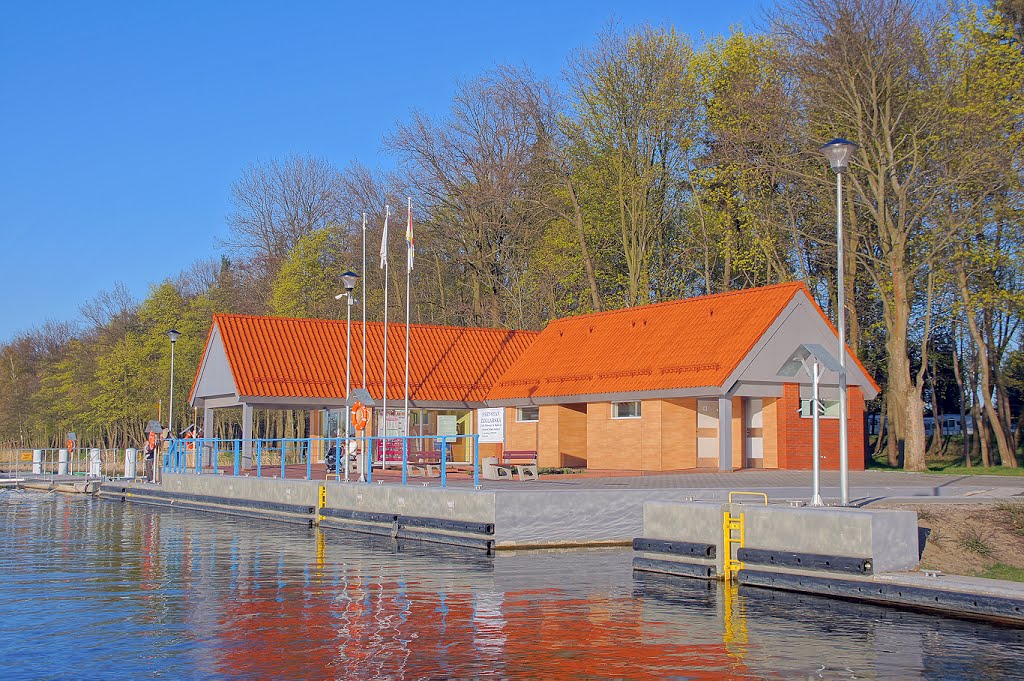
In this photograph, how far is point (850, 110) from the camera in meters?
39.7

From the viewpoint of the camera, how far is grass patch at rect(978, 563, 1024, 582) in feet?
52.5

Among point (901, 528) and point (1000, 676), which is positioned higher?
point (901, 528)

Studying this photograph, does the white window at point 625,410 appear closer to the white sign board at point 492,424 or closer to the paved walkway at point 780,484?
the paved walkway at point 780,484

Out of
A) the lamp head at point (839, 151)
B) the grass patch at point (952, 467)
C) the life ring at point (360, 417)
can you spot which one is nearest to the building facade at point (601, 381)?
the life ring at point (360, 417)

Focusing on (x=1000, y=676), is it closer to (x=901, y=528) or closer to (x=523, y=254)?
(x=901, y=528)

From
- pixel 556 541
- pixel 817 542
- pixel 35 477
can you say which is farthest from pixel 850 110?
pixel 35 477

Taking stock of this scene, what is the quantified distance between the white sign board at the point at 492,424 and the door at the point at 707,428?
6.34 meters

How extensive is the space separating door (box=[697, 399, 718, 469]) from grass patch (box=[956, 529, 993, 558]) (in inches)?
659

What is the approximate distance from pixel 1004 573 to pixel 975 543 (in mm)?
1732

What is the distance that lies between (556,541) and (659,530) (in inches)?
139

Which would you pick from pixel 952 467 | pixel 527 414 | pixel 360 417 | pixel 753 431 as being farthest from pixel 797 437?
pixel 360 417

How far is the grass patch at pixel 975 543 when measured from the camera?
58.1 ft

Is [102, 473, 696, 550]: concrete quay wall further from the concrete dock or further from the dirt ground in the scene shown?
the dirt ground

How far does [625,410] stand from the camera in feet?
120
